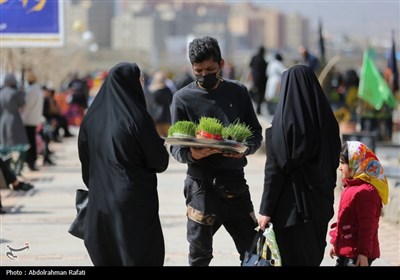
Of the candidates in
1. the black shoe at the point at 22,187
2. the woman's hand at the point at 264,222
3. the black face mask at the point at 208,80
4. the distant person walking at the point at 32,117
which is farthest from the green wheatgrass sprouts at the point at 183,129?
the distant person walking at the point at 32,117

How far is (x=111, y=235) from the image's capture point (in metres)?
6.11

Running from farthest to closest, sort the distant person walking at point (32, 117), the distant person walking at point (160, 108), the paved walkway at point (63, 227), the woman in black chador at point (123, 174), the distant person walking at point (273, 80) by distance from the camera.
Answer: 1. the distant person walking at point (273, 80)
2. the distant person walking at point (160, 108)
3. the distant person walking at point (32, 117)
4. the paved walkway at point (63, 227)
5. the woman in black chador at point (123, 174)

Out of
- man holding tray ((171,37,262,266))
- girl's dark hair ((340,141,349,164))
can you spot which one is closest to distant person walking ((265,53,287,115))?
man holding tray ((171,37,262,266))

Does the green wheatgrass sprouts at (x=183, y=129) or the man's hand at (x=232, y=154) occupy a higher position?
the green wheatgrass sprouts at (x=183, y=129)

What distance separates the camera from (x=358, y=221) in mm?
6457

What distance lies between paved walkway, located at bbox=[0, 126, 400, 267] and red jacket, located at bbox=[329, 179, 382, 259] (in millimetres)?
2400

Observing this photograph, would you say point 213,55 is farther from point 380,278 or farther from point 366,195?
point 380,278

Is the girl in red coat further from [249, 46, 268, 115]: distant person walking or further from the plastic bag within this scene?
[249, 46, 268, 115]: distant person walking

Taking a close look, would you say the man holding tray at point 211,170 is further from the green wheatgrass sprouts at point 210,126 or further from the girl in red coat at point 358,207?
the girl in red coat at point 358,207

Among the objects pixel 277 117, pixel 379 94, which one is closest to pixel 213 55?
pixel 277 117

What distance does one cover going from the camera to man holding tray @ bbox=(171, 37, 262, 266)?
6.70 m

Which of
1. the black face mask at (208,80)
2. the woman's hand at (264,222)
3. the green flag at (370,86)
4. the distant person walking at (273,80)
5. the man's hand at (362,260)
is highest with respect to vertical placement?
the black face mask at (208,80)

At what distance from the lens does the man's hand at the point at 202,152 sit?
6.46 meters

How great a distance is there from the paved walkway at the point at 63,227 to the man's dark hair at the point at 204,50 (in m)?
2.58
